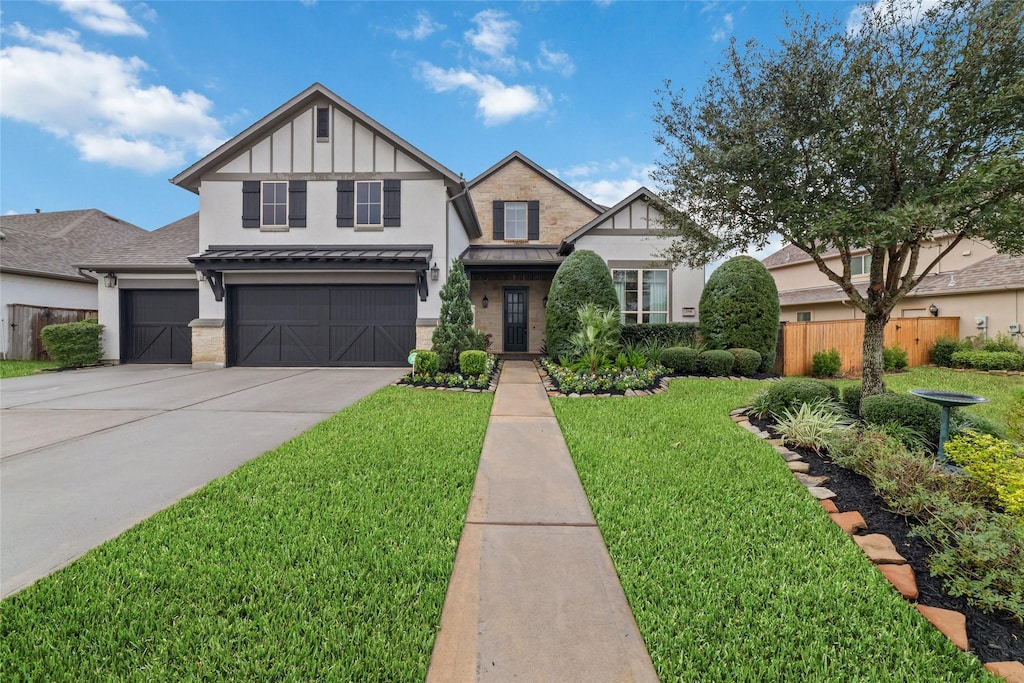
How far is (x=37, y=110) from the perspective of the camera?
482 inches

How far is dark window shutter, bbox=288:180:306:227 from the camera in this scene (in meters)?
11.8

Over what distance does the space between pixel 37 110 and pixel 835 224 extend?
788 inches

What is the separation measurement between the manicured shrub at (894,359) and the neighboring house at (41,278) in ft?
74.6

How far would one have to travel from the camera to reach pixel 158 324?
12.4 m

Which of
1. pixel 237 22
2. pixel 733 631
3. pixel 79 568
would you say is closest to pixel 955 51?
pixel 733 631

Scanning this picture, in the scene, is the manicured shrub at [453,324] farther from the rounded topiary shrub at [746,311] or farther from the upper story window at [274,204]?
the rounded topiary shrub at [746,311]

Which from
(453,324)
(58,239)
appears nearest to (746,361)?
(453,324)

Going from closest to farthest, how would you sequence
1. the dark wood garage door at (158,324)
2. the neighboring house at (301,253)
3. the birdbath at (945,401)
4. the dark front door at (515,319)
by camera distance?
the birdbath at (945,401) → the neighboring house at (301,253) → the dark wood garage door at (158,324) → the dark front door at (515,319)

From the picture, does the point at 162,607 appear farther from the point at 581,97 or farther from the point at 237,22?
the point at 581,97

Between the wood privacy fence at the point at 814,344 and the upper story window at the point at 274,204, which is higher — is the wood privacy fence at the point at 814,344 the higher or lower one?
the lower one

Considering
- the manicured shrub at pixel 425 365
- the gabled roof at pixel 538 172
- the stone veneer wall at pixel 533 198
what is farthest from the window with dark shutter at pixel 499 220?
the manicured shrub at pixel 425 365

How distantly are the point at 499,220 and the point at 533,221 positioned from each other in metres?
1.41

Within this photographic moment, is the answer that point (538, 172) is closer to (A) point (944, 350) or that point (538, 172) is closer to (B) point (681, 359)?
(B) point (681, 359)

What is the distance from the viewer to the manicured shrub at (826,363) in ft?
34.0
